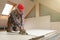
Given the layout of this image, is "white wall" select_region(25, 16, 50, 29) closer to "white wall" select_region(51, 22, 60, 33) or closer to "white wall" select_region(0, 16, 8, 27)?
"white wall" select_region(51, 22, 60, 33)

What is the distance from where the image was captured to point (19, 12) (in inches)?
93.4

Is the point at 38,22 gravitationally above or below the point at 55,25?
above

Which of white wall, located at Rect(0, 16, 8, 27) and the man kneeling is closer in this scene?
the man kneeling

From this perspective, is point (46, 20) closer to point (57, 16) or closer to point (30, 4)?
point (57, 16)

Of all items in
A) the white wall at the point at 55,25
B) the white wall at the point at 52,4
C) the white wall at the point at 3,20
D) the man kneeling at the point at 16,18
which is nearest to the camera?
the man kneeling at the point at 16,18

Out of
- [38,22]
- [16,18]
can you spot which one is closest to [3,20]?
[38,22]

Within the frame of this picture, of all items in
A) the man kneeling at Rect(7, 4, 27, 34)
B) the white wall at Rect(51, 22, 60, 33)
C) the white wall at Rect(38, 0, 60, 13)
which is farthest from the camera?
the white wall at Rect(38, 0, 60, 13)

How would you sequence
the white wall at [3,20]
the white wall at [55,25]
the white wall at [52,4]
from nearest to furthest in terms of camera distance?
the white wall at [55,25] → the white wall at [52,4] → the white wall at [3,20]

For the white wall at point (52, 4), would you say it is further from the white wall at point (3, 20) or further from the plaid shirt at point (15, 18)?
the plaid shirt at point (15, 18)

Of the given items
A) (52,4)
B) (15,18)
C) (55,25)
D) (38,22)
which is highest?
(52,4)

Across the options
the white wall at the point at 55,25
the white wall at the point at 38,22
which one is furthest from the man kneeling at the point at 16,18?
the white wall at the point at 38,22

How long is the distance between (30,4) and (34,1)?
235 mm

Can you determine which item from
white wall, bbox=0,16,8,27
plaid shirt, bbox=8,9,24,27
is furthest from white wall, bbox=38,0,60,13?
plaid shirt, bbox=8,9,24,27

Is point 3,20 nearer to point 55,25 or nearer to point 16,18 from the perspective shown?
point 55,25
